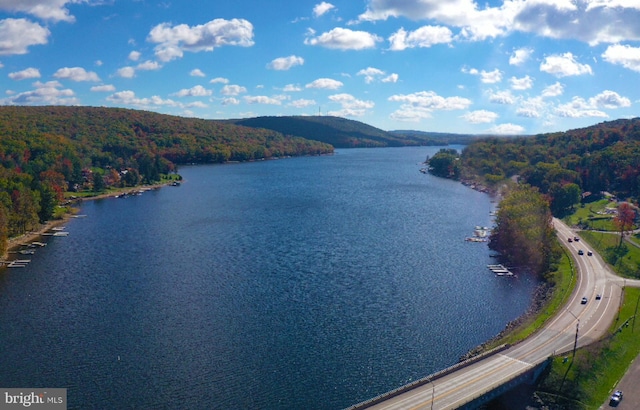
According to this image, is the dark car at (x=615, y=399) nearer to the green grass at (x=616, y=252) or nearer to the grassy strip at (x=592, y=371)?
the grassy strip at (x=592, y=371)

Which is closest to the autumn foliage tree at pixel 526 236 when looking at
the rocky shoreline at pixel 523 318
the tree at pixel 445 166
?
the rocky shoreline at pixel 523 318

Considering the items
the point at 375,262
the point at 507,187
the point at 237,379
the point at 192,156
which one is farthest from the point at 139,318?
the point at 192,156

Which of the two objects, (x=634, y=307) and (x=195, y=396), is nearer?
(x=195, y=396)

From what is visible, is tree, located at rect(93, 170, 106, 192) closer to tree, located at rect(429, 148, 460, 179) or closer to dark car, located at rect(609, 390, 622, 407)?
tree, located at rect(429, 148, 460, 179)

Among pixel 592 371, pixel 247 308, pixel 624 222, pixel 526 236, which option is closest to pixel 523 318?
pixel 592 371

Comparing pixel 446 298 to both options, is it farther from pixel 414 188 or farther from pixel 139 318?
pixel 414 188

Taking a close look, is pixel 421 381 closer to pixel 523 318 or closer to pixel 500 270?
pixel 523 318
